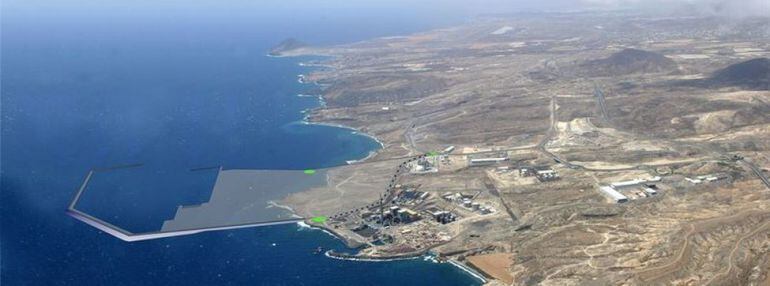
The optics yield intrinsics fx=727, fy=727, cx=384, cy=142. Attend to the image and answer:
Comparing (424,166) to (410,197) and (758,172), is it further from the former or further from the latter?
(758,172)

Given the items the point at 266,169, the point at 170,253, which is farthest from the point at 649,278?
the point at 266,169

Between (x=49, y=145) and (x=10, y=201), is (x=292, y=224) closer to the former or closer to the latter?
(x=10, y=201)

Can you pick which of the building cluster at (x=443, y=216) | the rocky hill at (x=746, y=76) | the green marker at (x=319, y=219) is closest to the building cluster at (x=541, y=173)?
the building cluster at (x=443, y=216)

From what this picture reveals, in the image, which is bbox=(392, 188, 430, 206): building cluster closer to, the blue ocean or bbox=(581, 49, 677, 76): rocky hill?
the blue ocean

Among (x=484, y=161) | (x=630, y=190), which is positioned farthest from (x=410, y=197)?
(x=630, y=190)

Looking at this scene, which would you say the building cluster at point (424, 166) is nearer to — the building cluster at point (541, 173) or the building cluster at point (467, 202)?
the building cluster at point (467, 202)

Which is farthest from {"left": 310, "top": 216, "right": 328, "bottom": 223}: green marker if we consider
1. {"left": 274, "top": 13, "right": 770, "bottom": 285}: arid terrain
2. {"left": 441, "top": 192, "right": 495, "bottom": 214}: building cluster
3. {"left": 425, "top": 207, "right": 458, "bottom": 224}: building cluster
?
{"left": 441, "top": 192, "right": 495, "bottom": 214}: building cluster

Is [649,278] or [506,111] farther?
[506,111]
